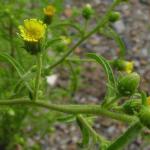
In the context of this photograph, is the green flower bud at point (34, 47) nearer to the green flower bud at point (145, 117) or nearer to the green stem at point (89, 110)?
the green stem at point (89, 110)

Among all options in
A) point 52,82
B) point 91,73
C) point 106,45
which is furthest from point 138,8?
point 52,82

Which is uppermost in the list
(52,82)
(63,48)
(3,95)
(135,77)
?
(135,77)

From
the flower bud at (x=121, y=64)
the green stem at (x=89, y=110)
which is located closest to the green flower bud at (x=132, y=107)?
the green stem at (x=89, y=110)

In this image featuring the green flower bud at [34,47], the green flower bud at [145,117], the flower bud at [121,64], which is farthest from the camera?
the flower bud at [121,64]

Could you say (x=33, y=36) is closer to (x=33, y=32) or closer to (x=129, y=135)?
(x=33, y=32)

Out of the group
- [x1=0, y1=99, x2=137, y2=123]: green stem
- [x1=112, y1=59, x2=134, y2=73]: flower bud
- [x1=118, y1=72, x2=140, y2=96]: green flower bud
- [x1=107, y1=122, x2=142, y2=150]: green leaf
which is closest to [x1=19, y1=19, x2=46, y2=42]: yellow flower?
[x1=0, y1=99, x2=137, y2=123]: green stem

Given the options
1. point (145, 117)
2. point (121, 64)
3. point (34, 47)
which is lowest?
point (121, 64)

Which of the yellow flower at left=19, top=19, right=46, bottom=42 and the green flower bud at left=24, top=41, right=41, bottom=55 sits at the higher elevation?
the yellow flower at left=19, top=19, right=46, bottom=42

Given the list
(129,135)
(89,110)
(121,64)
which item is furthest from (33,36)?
(121,64)

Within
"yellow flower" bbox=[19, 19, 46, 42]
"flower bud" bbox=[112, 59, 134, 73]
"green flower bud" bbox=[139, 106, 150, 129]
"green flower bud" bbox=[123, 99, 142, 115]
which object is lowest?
"flower bud" bbox=[112, 59, 134, 73]

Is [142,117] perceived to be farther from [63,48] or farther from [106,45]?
[106,45]

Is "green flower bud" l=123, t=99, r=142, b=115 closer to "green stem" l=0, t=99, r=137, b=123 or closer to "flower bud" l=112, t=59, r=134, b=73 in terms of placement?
"green stem" l=0, t=99, r=137, b=123
